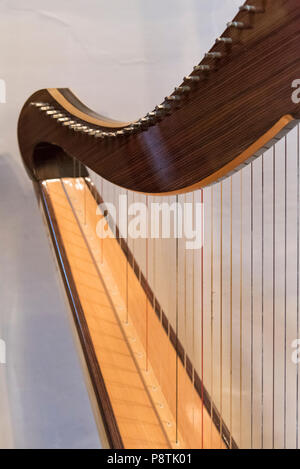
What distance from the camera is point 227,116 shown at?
27.6 inches

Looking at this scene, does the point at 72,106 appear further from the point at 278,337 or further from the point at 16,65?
the point at 278,337

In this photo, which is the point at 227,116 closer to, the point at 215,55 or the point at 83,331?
the point at 215,55

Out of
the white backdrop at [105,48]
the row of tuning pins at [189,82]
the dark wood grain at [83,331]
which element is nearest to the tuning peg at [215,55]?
the row of tuning pins at [189,82]

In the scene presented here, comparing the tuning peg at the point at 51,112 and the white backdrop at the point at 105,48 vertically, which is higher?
the white backdrop at the point at 105,48

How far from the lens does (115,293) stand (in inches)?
58.7

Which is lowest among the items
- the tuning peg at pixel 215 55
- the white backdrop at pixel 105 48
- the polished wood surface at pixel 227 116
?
the polished wood surface at pixel 227 116

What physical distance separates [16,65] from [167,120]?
3.79 feet

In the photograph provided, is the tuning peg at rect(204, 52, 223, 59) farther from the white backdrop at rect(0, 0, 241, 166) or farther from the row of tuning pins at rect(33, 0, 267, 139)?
the white backdrop at rect(0, 0, 241, 166)

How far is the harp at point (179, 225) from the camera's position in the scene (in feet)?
2.18

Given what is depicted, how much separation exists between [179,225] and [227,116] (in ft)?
3.95

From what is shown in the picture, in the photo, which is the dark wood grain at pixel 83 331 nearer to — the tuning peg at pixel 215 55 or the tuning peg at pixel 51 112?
the tuning peg at pixel 51 112

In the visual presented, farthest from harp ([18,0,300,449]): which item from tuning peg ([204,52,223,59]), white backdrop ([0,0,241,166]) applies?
white backdrop ([0,0,241,166])

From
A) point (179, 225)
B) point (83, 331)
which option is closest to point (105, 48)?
point (179, 225)

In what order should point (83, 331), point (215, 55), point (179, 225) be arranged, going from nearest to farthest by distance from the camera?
1. point (215, 55)
2. point (83, 331)
3. point (179, 225)
